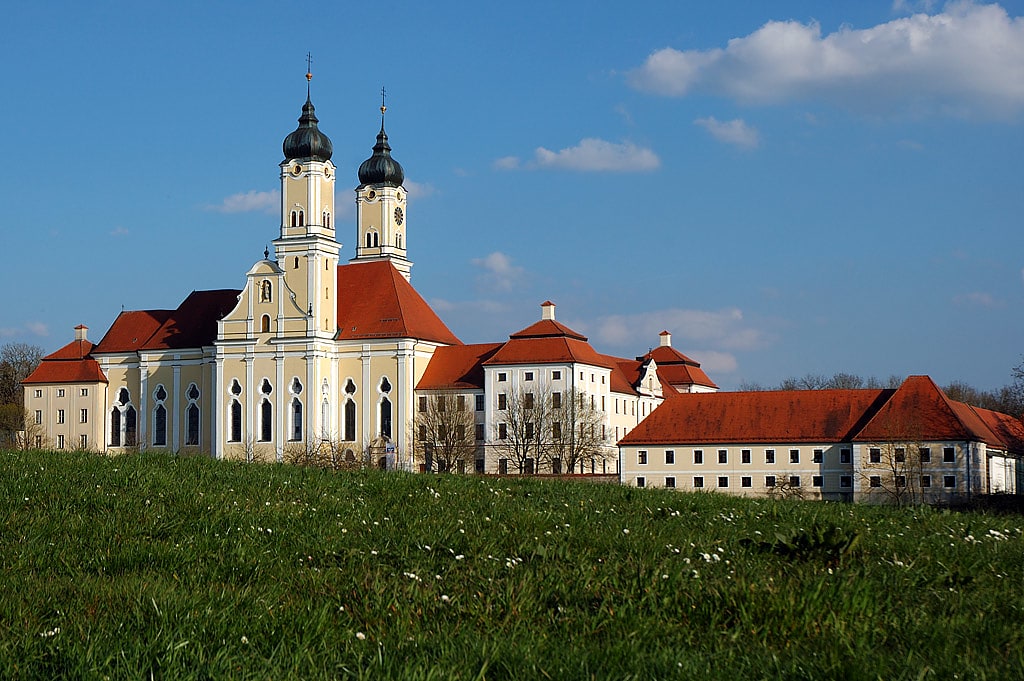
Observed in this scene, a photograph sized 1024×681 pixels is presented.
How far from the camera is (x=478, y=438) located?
289ft

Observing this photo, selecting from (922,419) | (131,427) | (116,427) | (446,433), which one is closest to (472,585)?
(922,419)

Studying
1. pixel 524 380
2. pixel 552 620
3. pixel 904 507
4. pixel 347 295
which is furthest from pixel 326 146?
pixel 552 620

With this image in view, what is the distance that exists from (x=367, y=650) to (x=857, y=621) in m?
3.02

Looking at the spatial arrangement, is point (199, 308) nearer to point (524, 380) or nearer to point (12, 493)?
point (524, 380)

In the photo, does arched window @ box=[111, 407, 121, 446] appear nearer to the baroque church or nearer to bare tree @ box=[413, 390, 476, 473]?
the baroque church

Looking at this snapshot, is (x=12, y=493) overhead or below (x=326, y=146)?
below

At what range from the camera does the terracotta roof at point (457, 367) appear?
8919cm

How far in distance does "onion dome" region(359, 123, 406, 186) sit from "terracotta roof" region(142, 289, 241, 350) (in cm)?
1726

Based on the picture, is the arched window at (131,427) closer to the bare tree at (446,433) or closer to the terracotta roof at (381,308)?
the terracotta roof at (381,308)

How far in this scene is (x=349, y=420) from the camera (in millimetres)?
90562

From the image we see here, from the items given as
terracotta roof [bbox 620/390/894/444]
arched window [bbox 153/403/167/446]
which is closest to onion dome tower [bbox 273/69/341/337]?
arched window [bbox 153/403/167/446]

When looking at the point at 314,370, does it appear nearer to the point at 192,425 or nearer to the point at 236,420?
the point at 236,420

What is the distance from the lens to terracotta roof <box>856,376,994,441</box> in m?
66.6

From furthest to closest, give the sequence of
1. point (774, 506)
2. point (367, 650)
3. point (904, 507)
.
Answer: point (904, 507) < point (774, 506) < point (367, 650)
